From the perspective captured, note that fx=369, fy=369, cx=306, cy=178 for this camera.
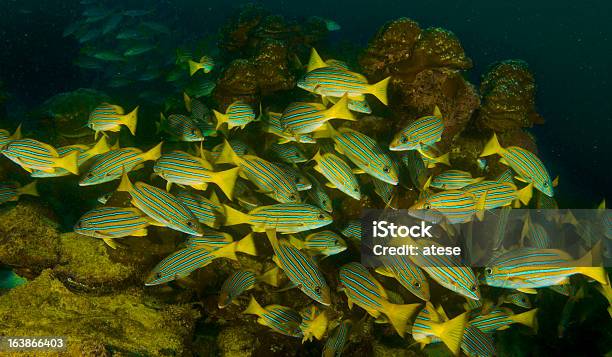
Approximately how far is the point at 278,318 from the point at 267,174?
1.59m

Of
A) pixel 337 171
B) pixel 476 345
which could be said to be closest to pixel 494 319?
pixel 476 345

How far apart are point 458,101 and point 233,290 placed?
4.42 meters

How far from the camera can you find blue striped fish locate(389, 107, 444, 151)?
4.36 m

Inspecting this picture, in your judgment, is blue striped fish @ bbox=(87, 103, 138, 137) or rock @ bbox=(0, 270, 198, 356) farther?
blue striped fish @ bbox=(87, 103, 138, 137)

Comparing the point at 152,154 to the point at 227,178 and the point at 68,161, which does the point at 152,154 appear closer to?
the point at 68,161

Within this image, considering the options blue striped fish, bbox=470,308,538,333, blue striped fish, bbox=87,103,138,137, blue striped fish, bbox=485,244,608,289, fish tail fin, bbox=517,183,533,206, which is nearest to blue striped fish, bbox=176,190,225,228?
blue striped fish, bbox=87,103,138,137

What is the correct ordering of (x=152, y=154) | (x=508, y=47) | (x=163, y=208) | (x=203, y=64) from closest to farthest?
(x=163, y=208)
(x=152, y=154)
(x=203, y=64)
(x=508, y=47)

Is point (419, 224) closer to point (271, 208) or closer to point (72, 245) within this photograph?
point (271, 208)

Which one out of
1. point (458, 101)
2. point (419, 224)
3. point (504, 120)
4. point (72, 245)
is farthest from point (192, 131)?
point (504, 120)

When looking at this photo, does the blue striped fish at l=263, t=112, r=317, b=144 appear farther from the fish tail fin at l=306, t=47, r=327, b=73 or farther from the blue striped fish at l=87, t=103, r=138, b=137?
the blue striped fish at l=87, t=103, r=138, b=137

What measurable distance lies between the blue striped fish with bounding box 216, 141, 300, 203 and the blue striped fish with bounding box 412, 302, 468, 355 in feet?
5.89

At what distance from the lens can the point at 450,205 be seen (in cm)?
404

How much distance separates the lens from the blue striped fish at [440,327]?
344 cm

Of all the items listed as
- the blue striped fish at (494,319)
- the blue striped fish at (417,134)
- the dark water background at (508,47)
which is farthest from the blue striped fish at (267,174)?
the dark water background at (508,47)
